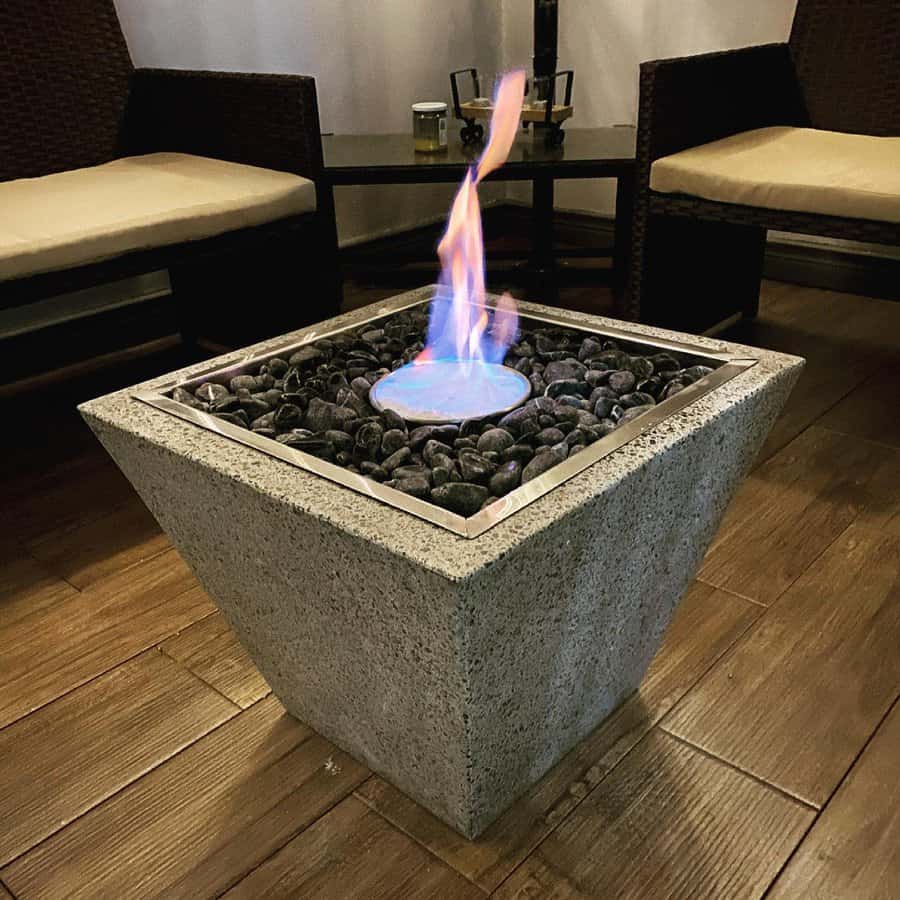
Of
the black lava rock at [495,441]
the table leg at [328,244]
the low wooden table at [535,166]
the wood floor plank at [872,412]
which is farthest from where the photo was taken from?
the low wooden table at [535,166]

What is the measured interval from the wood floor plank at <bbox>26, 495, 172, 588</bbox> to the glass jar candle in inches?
43.0

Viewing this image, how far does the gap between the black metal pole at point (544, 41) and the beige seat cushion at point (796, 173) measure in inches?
22.3

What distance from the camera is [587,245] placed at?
2.89 metres

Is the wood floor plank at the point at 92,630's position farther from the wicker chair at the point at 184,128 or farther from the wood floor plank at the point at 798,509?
the wood floor plank at the point at 798,509

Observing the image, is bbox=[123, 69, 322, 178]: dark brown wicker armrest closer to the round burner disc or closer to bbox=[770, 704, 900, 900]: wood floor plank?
the round burner disc

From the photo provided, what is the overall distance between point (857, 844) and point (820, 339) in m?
1.46

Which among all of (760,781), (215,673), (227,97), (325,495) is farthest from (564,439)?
(227,97)

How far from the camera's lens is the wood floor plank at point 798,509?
1267 millimetres

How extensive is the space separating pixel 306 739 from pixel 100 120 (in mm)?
1463

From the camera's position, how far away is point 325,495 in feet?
2.28

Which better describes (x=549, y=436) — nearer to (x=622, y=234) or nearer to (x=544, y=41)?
(x=622, y=234)

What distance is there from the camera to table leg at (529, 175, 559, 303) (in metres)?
2.25

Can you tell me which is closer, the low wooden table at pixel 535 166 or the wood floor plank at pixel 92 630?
the wood floor plank at pixel 92 630

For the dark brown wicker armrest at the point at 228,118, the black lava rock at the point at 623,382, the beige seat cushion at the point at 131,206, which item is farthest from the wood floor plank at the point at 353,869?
the dark brown wicker armrest at the point at 228,118
